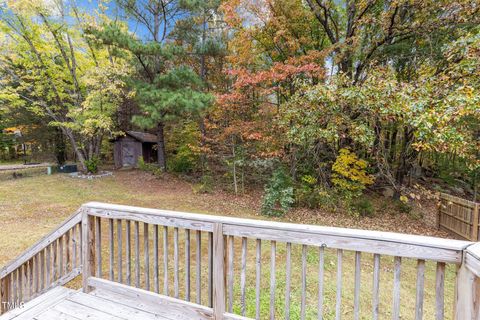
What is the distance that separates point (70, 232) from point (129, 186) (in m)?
8.11

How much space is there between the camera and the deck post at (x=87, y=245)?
2.34 meters

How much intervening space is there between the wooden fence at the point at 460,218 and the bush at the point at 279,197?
3.76 metres

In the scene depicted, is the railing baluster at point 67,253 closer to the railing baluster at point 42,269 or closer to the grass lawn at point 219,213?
the railing baluster at point 42,269

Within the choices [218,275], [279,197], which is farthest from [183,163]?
[218,275]

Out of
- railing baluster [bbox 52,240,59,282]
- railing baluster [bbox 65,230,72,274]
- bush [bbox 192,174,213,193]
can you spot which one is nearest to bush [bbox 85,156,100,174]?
bush [bbox 192,174,213,193]

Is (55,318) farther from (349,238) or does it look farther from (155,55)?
(155,55)

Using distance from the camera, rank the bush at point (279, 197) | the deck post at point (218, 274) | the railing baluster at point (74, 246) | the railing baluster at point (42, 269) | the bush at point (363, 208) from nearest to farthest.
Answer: the deck post at point (218, 274) < the railing baluster at point (74, 246) < the railing baluster at point (42, 269) < the bush at point (279, 197) < the bush at point (363, 208)

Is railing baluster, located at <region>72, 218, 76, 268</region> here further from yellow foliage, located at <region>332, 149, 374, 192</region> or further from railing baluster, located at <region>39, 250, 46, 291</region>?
yellow foliage, located at <region>332, 149, 374, 192</region>

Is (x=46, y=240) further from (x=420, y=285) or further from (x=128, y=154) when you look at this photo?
(x=128, y=154)

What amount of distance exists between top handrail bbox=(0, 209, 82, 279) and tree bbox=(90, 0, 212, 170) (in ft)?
22.1

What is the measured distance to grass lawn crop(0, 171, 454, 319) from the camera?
3.37m

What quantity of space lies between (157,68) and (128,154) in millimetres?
6791


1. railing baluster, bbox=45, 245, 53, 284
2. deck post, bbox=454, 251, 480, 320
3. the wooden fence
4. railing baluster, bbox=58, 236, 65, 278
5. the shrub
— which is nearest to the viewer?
deck post, bbox=454, 251, 480, 320

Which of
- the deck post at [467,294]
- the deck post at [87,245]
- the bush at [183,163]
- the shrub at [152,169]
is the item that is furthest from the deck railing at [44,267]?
the bush at [183,163]
